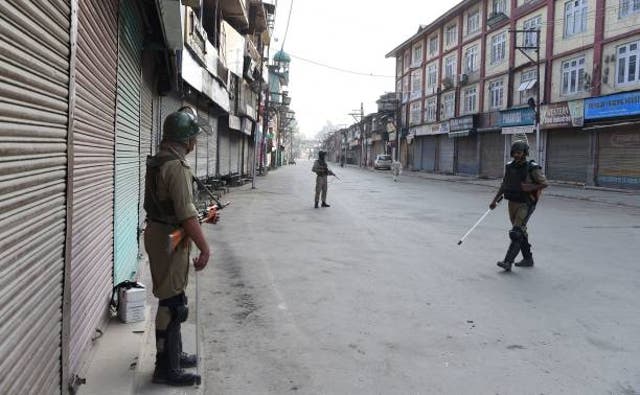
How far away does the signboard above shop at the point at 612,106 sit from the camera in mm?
23188

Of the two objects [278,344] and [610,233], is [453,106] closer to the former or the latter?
[610,233]

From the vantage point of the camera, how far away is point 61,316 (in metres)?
2.86

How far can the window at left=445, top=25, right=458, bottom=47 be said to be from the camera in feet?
145

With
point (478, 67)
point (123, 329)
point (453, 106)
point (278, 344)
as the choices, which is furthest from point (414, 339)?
point (453, 106)

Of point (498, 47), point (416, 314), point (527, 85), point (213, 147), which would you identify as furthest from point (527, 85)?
point (416, 314)

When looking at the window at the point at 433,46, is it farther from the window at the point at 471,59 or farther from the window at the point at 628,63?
the window at the point at 628,63

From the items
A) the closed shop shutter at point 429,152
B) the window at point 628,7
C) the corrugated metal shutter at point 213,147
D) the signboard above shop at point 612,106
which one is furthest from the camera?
the closed shop shutter at point 429,152

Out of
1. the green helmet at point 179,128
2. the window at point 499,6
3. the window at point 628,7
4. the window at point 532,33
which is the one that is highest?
the window at point 499,6

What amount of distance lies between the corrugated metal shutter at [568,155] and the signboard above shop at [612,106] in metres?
1.54

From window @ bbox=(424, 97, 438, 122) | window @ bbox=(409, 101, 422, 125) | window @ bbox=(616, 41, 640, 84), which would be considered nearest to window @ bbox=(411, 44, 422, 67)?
window @ bbox=(409, 101, 422, 125)

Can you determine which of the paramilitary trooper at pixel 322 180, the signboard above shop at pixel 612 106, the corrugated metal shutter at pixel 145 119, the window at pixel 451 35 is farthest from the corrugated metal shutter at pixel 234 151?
the window at pixel 451 35

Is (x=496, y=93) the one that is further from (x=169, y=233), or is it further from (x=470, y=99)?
(x=169, y=233)

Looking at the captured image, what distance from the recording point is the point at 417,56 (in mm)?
53812

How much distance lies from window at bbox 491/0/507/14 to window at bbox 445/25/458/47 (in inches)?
264
